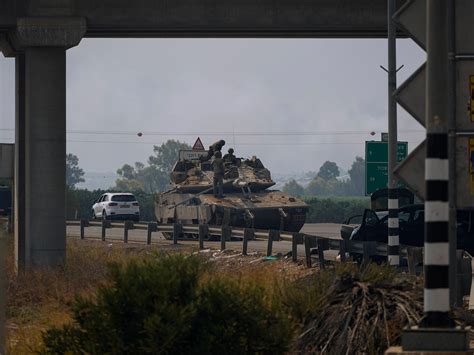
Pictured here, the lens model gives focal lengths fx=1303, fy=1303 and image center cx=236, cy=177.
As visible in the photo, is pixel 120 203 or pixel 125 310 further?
pixel 120 203

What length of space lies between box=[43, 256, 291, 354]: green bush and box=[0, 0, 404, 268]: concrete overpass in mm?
14076

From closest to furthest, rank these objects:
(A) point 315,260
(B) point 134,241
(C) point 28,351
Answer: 1. (C) point 28,351
2. (A) point 315,260
3. (B) point 134,241

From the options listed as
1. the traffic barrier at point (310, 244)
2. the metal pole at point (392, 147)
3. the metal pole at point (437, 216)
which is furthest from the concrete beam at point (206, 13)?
the metal pole at point (437, 216)

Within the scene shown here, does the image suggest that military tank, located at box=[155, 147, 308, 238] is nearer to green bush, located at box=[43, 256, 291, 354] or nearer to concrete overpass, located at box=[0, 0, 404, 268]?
concrete overpass, located at box=[0, 0, 404, 268]

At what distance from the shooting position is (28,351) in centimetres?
1240

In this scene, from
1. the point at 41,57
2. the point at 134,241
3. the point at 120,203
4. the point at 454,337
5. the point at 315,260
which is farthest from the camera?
the point at 120,203

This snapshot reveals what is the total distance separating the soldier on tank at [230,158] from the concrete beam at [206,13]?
24867 millimetres

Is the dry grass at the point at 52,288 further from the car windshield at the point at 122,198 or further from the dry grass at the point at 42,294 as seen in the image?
the car windshield at the point at 122,198

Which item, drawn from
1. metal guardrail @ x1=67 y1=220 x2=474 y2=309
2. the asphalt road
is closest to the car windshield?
the asphalt road

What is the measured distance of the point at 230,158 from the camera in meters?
49.5

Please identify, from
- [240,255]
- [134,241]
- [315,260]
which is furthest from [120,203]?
[315,260]

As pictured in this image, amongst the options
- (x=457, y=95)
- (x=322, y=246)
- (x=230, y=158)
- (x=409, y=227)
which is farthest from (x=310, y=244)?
(x=230, y=158)

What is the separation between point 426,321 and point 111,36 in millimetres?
16440

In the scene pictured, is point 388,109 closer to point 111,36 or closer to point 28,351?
point 111,36
